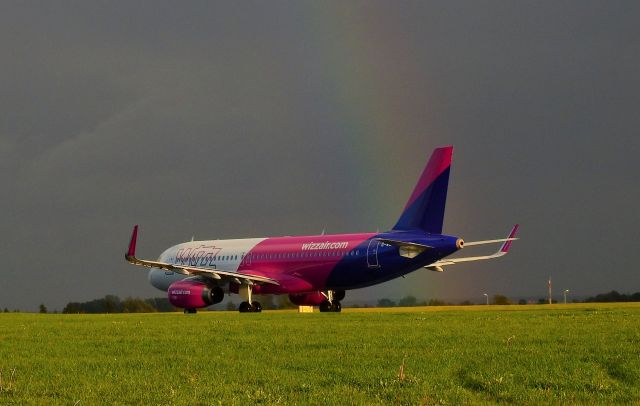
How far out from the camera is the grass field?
1054 centimetres

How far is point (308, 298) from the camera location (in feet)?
187

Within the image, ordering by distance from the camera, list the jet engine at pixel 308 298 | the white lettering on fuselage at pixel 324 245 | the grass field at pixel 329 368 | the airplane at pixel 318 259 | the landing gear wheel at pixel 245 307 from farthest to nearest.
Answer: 1. the jet engine at pixel 308 298
2. the landing gear wheel at pixel 245 307
3. the white lettering on fuselage at pixel 324 245
4. the airplane at pixel 318 259
5. the grass field at pixel 329 368

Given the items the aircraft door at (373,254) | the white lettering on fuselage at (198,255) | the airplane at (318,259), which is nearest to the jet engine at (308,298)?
the airplane at (318,259)

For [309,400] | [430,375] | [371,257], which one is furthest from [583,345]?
[371,257]

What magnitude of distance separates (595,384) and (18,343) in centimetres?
1263

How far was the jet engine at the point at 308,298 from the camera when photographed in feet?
186

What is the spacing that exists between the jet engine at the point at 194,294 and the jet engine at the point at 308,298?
15.5 ft

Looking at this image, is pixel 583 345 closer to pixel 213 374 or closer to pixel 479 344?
pixel 479 344

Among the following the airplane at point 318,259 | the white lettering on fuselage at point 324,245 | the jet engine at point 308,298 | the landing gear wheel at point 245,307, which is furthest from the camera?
the jet engine at point 308,298

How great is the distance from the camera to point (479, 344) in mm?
17516

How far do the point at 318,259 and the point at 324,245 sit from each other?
2.75 feet

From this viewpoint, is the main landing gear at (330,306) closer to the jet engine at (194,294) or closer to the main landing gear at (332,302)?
the main landing gear at (332,302)

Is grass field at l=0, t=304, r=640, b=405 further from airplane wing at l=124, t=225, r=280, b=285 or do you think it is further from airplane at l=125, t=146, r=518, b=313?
airplane wing at l=124, t=225, r=280, b=285

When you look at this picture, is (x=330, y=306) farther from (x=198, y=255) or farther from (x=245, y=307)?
(x=198, y=255)
